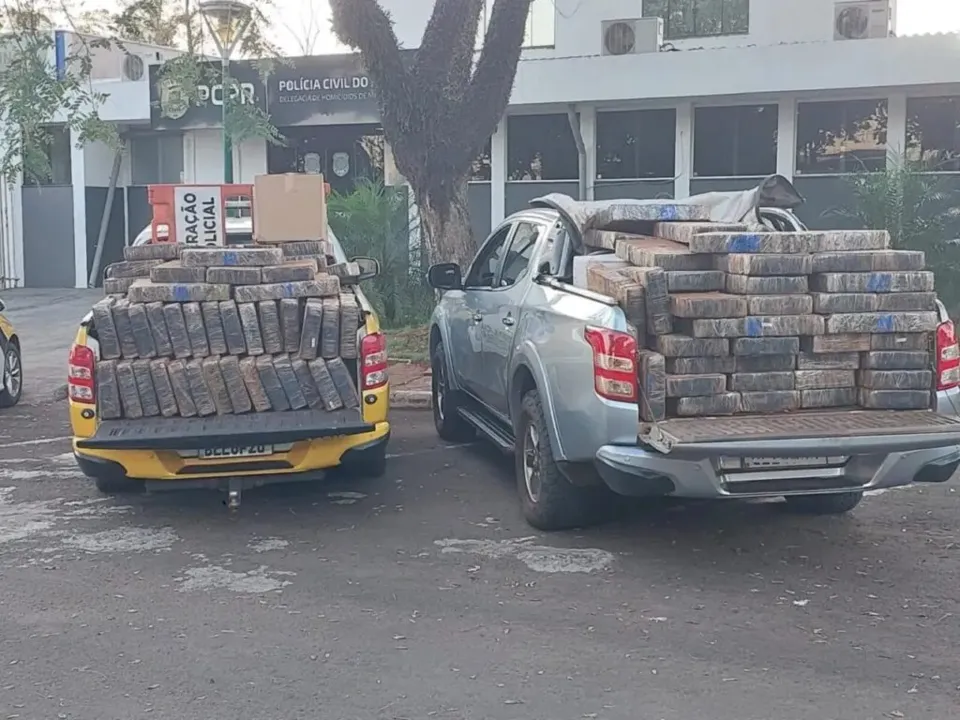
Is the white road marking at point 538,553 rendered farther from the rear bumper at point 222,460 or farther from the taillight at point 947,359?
the taillight at point 947,359

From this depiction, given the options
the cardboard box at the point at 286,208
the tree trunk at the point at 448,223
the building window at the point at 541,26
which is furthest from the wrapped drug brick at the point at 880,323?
the building window at the point at 541,26

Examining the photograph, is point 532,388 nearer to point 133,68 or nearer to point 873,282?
point 873,282

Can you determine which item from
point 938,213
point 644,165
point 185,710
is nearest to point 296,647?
point 185,710

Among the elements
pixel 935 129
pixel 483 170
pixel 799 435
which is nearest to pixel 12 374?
pixel 799 435

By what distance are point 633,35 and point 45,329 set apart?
10586mm

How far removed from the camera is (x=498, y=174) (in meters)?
20.7

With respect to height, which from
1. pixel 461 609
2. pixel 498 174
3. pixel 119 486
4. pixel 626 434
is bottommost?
pixel 461 609

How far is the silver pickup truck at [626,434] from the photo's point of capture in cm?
546

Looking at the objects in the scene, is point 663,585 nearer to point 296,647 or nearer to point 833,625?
point 833,625

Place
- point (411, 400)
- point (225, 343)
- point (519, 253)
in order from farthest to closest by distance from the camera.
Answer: point (411, 400)
point (519, 253)
point (225, 343)

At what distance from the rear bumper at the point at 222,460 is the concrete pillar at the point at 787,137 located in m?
13.7

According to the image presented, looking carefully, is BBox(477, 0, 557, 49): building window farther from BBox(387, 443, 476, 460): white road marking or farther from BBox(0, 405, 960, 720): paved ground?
BBox(0, 405, 960, 720): paved ground

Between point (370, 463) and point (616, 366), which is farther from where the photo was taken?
point (370, 463)

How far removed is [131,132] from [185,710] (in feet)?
69.2
